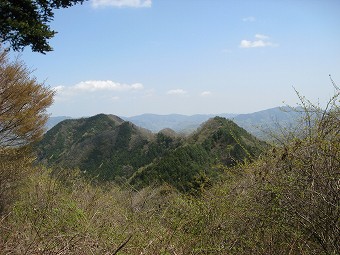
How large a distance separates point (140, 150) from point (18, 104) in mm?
62128

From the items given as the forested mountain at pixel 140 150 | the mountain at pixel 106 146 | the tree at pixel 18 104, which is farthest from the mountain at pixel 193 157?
the tree at pixel 18 104

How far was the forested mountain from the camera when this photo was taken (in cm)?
3959

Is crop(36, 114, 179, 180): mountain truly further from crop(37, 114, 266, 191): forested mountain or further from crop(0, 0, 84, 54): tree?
crop(0, 0, 84, 54): tree

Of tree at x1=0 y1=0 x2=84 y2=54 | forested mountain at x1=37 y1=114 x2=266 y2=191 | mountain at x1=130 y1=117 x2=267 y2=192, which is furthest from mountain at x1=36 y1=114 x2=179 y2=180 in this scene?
tree at x1=0 y1=0 x2=84 y2=54

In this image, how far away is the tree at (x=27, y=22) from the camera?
7242 mm

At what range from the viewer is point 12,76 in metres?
9.23

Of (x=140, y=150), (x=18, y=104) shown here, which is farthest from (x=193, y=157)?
(x=18, y=104)

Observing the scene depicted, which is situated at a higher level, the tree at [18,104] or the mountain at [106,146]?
the tree at [18,104]

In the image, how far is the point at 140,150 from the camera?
233 ft

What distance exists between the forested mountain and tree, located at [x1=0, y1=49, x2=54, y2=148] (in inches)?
349

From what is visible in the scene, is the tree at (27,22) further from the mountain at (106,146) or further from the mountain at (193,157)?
the mountain at (106,146)

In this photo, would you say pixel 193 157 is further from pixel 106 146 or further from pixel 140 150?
pixel 106 146

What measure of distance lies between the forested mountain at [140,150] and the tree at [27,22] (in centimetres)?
1250

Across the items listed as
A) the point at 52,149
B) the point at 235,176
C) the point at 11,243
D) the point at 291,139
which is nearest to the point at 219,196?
the point at 235,176
